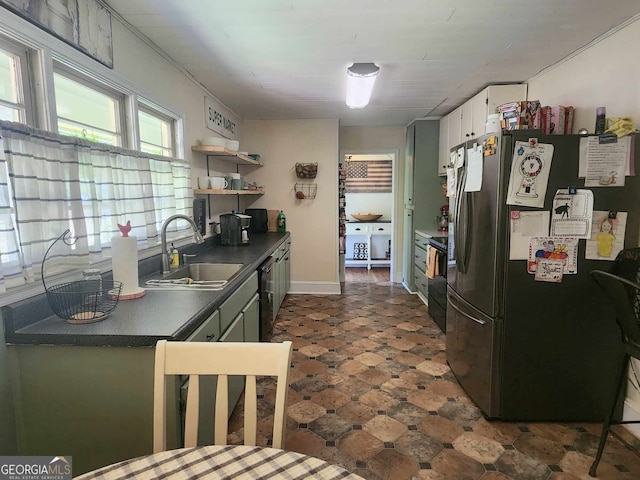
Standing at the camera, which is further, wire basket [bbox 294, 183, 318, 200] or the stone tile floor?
wire basket [bbox 294, 183, 318, 200]

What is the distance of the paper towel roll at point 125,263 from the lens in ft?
5.96

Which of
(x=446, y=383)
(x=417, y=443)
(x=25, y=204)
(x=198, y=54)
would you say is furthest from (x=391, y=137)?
(x=25, y=204)

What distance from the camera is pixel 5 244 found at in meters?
1.34

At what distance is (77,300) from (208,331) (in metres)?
0.56

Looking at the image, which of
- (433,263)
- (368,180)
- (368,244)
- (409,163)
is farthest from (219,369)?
(368,180)

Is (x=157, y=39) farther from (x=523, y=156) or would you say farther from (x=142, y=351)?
(x=523, y=156)

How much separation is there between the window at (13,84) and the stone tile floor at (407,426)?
1.90 meters

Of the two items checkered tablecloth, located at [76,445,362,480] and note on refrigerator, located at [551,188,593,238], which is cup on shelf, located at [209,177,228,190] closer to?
note on refrigerator, located at [551,188,593,238]

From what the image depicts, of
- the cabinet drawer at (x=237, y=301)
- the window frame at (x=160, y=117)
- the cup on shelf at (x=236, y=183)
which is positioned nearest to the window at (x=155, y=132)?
the window frame at (x=160, y=117)

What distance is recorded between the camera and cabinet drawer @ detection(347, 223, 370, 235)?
22.8 ft

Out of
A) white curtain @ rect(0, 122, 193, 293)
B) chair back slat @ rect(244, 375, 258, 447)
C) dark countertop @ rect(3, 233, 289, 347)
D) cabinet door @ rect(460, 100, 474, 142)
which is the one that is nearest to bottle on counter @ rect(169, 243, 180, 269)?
white curtain @ rect(0, 122, 193, 293)

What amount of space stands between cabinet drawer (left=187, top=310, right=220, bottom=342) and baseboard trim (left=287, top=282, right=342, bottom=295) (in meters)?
3.27

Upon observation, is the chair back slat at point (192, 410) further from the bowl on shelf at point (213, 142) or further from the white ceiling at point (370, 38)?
the bowl on shelf at point (213, 142)

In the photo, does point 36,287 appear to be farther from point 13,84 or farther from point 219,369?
point 219,369
